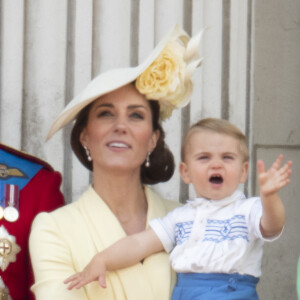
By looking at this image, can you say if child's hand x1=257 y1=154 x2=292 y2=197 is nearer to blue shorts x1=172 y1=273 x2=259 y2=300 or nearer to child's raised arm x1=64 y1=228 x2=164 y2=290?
blue shorts x1=172 y1=273 x2=259 y2=300

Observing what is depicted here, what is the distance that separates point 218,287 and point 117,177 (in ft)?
1.77

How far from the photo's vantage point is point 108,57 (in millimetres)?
3635

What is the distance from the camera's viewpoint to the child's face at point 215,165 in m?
2.67

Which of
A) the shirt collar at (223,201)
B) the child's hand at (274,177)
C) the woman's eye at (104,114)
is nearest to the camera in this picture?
the child's hand at (274,177)

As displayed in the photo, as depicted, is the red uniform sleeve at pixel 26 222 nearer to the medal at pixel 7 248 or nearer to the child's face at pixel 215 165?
the medal at pixel 7 248

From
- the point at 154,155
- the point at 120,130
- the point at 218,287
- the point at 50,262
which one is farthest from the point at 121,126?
the point at 218,287

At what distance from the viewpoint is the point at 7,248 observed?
110 inches

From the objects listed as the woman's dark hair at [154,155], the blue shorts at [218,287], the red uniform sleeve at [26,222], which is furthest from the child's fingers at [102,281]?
the woman's dark hair at [154,155]

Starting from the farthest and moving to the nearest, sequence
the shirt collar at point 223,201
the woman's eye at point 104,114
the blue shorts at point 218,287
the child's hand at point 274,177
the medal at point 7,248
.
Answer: the woman's eye at point 104,114 < the medal at point 7,248 < the shirt collar at point 223,201 < the blue shorts at point 218,287 < the child's hand at point 274,177

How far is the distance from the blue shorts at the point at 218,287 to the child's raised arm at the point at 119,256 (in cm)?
17

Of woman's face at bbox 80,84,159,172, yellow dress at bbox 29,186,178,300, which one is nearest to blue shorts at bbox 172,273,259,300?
yellow dress at bbox 29,186,178,300

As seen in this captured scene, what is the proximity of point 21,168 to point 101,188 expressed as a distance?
0.25 metres

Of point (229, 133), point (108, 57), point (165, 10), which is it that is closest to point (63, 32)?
point (108, 57)

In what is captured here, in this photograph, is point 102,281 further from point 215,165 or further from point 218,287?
point 215,165
